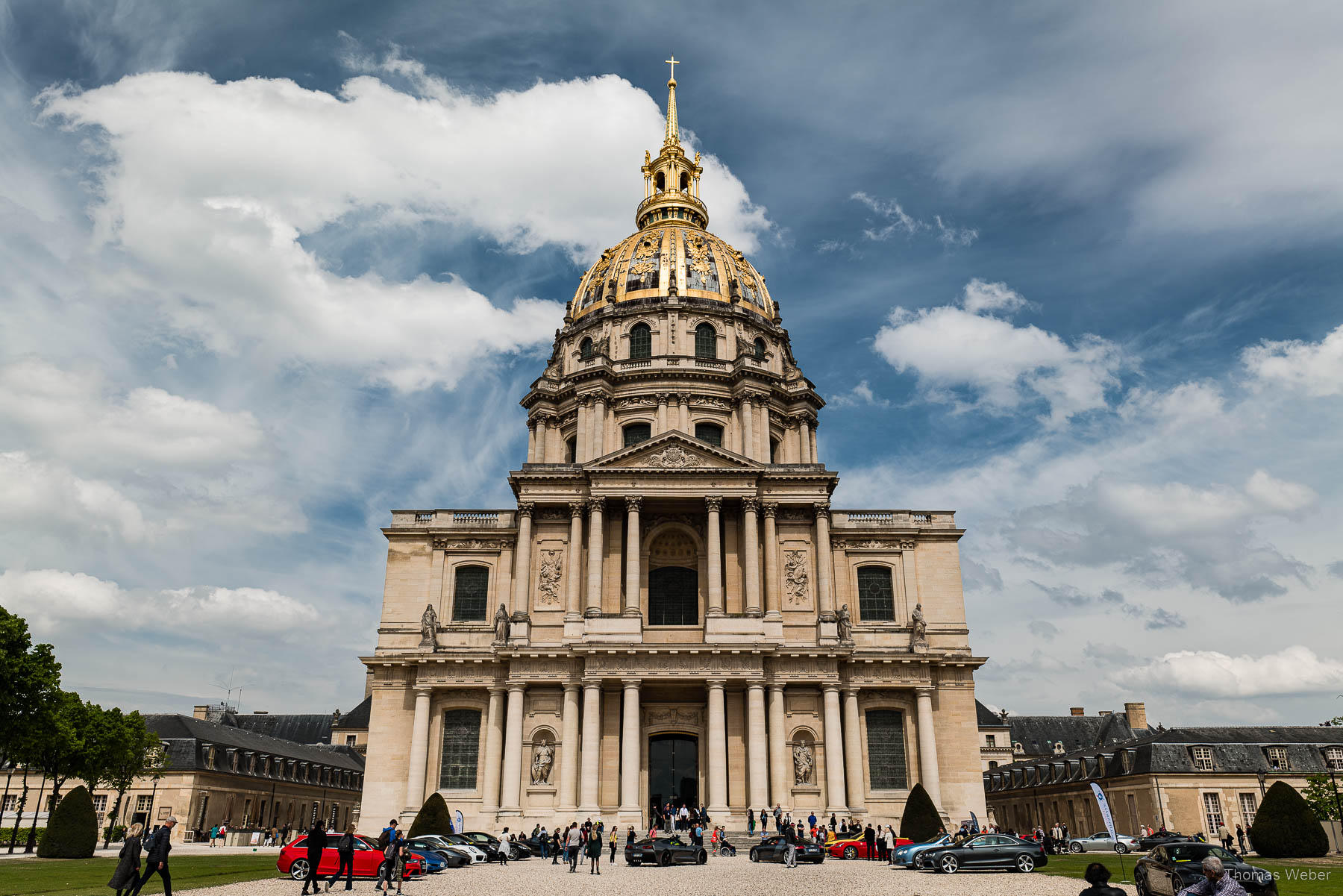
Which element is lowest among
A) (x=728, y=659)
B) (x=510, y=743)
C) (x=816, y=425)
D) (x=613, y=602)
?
(x=510, y=743)

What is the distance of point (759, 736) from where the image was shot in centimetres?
4059

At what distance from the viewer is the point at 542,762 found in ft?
137

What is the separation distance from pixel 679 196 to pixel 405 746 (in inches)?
1558

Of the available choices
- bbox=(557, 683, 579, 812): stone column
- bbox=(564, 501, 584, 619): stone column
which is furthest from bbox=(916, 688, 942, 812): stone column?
bbox=(564, 501, 584, 619): stone column

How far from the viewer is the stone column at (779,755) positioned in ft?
132

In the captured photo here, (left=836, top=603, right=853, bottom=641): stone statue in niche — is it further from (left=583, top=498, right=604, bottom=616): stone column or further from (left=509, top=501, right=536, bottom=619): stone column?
(left=509, top=501, right=536, bottom=619): stone column

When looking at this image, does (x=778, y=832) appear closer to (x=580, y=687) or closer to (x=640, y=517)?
(x=580, y=687)

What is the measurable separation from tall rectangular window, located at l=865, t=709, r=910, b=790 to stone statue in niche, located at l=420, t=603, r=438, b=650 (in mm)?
19219

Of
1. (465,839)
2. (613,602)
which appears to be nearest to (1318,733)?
(613,602)

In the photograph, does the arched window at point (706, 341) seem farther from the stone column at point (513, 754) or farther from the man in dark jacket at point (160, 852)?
the man in dark jacket at point (160, 852)

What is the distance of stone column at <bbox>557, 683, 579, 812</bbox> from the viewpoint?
4044 centimetres

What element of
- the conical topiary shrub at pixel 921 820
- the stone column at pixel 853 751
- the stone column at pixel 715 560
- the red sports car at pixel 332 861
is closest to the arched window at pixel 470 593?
the stone column at pixel 715 560

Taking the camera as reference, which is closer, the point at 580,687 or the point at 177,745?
the point at 580,687

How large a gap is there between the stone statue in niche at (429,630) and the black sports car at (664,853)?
1640 centimetres
